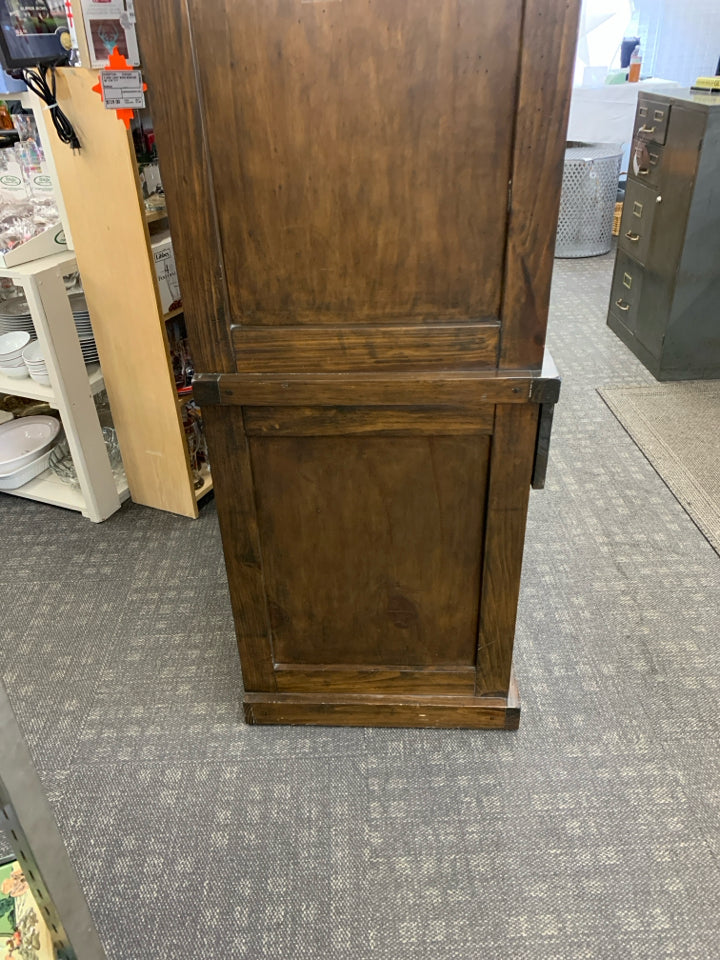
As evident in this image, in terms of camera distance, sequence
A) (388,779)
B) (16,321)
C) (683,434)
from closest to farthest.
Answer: (388,779)
(16,321)
(683,434)

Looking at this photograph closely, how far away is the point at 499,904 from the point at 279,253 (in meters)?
1.20

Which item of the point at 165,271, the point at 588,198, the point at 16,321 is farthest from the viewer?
the point at 588,198

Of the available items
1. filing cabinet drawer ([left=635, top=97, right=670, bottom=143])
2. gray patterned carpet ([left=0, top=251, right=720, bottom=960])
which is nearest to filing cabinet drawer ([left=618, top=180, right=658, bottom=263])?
filing cabinet drawer ([left=635, top=97, right=670, bottom=143])

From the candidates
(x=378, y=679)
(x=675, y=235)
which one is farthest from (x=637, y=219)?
(x=378, y=679)

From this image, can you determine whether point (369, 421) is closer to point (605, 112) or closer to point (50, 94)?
point (50, 94)

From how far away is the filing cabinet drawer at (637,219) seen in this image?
3.16 metres

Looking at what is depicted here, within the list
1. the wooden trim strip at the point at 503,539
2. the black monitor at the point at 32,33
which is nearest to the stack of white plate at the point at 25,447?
the black monitor at the point at 32,33

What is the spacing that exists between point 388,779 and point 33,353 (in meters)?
1.69

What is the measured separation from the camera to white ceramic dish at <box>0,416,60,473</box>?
246cm

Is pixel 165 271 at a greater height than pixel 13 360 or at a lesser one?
greater

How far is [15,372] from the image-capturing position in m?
2.34

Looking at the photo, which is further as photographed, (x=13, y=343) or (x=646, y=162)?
(x=646, y=162)

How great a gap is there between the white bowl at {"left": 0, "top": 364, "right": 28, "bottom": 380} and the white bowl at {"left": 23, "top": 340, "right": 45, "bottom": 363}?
0.15ft

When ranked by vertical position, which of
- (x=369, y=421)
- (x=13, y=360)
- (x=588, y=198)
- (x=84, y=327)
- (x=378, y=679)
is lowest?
(x=378, y=679)
